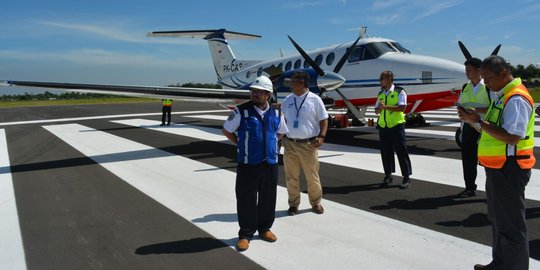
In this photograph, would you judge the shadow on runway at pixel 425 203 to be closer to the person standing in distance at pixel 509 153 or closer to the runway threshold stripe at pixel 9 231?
the person standing in distance at pixel 509 153

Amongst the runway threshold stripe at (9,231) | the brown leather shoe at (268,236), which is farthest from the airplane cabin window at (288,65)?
the brown leather shoe at (268,236)

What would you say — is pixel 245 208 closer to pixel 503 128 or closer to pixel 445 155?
pixel 503 128

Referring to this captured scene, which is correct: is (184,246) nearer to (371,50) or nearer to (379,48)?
(371,50)

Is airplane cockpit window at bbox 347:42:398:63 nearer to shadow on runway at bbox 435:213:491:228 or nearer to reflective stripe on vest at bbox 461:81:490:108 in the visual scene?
reflective stripe on vest at bbox 461:81:490:108

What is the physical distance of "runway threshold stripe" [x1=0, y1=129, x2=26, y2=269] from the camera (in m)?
3.72

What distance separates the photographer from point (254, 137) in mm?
3961

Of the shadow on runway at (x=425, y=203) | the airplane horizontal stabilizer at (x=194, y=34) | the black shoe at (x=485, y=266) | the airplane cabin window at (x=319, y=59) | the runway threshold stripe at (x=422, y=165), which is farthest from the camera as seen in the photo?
the airplane horizontal stabilizer at (x=194, y=34)

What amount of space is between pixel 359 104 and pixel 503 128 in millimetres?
9013

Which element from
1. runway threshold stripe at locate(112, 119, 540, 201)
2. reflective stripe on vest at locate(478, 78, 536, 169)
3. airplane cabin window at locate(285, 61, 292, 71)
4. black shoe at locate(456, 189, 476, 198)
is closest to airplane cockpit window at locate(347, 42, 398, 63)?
airplane cabin window at locate(285, 61, 292, 71)

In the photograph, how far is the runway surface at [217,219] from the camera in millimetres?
3635

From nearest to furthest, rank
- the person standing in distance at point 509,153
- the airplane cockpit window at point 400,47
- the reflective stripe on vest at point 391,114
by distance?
the person standing in distance at point 509,153, the reflective stripe on vest at point 391,114, the airplane cockpit window at point 400,47

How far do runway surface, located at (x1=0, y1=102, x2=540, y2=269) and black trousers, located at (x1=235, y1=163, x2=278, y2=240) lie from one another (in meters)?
0.21

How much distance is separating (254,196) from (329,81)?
20.1 feet

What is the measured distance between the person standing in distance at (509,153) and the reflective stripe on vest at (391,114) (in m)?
3.14
